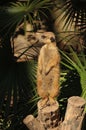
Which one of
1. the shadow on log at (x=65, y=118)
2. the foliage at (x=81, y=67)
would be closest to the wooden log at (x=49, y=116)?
the shadow on log at (x=65, y=118)

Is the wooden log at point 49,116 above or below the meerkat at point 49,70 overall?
below

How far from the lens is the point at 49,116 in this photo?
204cm

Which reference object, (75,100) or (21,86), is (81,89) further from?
(75,100)

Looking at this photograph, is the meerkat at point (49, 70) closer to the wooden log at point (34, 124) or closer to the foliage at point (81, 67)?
the wooden log at point (34, 124)

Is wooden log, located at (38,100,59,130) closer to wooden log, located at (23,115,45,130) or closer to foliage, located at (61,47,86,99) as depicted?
wooden log, located at (23,115,45,130)

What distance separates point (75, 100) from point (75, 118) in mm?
107

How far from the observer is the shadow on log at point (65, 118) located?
2.00m

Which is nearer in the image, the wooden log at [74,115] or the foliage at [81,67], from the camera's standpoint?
the wooden log at [74,115]

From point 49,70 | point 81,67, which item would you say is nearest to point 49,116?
point 49,70

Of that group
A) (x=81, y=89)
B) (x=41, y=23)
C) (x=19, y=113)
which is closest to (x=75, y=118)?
(x=81, y=89)

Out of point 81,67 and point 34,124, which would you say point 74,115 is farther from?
point 81,67

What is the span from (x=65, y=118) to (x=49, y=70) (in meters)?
0.29

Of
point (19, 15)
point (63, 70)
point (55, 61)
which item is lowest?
point (63, 70)

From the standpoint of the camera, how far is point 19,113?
2.95 metres
